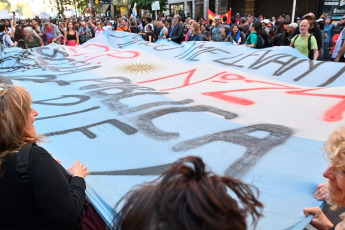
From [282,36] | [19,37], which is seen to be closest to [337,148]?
[282,36]

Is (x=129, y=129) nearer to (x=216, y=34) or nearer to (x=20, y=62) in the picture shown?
(x=20, y=62)

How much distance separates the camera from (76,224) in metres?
1.52

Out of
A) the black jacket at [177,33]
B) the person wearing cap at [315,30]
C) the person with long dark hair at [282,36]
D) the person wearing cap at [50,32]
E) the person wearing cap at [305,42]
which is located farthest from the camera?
the person wearing cap at [50,32]

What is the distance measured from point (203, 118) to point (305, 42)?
3.27 m

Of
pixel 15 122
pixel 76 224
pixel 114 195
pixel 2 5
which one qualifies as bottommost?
pixel 114 195

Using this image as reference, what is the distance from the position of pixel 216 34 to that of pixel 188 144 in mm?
6660

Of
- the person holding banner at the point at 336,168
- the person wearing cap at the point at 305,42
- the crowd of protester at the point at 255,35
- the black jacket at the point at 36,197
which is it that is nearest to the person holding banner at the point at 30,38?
the crowd of protester at the point at 255,35

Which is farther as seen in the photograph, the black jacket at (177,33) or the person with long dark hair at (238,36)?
the black jacket at (177,33)

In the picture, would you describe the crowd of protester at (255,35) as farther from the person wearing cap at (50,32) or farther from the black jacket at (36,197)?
the black jacket at (36,197)

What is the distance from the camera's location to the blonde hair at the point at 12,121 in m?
1.29

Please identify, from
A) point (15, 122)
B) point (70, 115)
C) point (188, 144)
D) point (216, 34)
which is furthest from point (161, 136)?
point (216, 34)

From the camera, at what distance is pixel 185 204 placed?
0.67 m

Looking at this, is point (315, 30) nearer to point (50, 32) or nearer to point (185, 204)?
point (185, 204)

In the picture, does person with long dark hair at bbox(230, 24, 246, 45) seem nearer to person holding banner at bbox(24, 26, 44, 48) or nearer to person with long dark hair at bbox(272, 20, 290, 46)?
person with long dark hair at bbox(272, 20, 290, 46)
